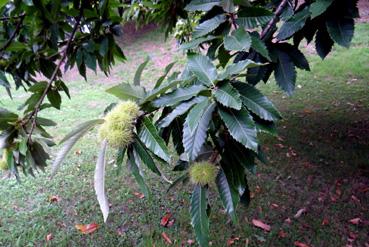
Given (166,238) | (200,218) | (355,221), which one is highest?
(200,218)

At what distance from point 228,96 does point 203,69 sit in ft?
0.45

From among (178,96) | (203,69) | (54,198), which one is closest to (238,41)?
(203,69)

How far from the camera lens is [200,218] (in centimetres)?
100

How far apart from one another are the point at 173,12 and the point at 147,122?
1.57 meters

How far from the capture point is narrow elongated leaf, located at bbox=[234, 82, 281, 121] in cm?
91

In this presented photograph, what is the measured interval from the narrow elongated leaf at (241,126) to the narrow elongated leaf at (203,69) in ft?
0.31

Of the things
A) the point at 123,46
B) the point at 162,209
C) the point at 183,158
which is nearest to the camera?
the point at 183,158

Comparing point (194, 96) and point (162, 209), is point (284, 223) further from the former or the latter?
point (194, 96)

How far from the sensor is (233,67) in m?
0.91

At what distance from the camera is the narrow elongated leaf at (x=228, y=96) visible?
0.83 m

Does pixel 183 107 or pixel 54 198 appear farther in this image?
pixel 54 198

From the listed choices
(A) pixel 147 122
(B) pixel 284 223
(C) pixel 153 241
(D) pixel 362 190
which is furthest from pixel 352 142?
(A) pixel 147 122

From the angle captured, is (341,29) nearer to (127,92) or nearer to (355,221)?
(127,92)

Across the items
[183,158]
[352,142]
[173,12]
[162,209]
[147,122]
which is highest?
[173,12]
